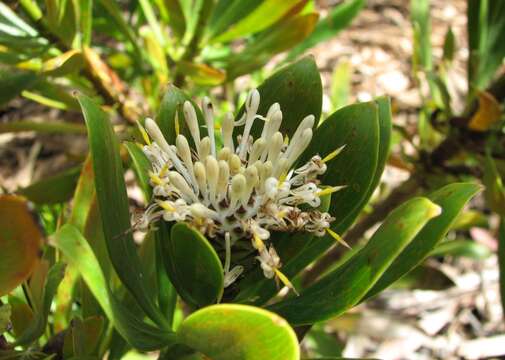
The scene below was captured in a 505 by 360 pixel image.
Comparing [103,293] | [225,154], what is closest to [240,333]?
[103,293]

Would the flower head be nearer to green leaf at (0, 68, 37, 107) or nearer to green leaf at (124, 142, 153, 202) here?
Result: green leaf at (124, 142, 153, 202)

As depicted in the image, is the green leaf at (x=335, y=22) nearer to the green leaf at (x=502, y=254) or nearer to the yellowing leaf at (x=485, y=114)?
the yellowing leaf at (x=485, y=114)

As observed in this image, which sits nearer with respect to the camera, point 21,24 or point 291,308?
point 291,308

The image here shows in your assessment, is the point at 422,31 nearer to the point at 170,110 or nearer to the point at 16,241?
the point at 170,110

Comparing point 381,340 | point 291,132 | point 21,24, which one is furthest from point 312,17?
point 381,340

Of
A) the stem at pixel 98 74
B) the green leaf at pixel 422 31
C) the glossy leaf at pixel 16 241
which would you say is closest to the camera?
the glossy leaf at pixel 16 241

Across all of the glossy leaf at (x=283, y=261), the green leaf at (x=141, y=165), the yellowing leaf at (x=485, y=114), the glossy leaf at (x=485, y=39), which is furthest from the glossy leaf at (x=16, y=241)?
the glossy leaf at (x=485, y=39)

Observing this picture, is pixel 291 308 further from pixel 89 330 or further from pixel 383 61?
pixel 383 61
